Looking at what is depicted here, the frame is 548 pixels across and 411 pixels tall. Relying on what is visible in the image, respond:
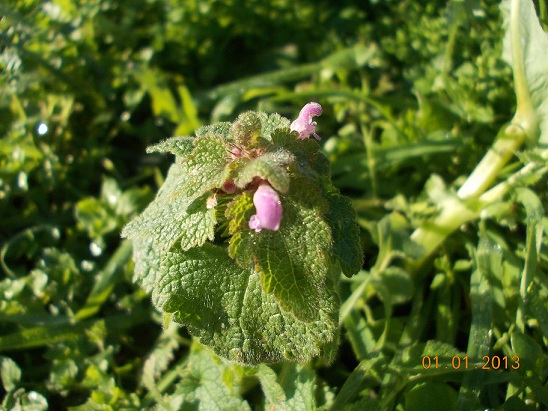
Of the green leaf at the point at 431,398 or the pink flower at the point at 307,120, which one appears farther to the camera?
the green leaf at the point at 431,398

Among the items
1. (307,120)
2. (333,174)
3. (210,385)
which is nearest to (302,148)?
(307,120)

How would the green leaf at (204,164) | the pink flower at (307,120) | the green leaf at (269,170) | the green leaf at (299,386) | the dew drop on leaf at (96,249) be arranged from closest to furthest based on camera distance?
the green leaf at (269,170), the green leaf at (204,164), the pink flower at (307,120), the green leaf at (299,386), the dew drop on leaf at (96,249)

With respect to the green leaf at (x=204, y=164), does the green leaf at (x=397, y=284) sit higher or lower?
lower

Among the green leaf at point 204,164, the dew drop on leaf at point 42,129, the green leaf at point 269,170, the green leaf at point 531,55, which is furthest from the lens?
the dew drop on leaf at point 42,129

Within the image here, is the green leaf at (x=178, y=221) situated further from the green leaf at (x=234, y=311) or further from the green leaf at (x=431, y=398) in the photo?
the green leaf at (x=431, y=398)

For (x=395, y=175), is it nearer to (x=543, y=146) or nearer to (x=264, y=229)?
(x=543, y=146)

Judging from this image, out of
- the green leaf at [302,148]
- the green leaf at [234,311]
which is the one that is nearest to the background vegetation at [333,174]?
the green leaf at [234,311]

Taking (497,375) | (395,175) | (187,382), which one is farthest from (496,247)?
(187,382)

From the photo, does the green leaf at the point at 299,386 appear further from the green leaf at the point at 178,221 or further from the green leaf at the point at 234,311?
the green leaf at the point at 178,221

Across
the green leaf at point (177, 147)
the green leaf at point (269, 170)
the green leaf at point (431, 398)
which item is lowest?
the green leaf at point (431, 398)

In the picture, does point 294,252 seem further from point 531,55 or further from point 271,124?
point 531,55
